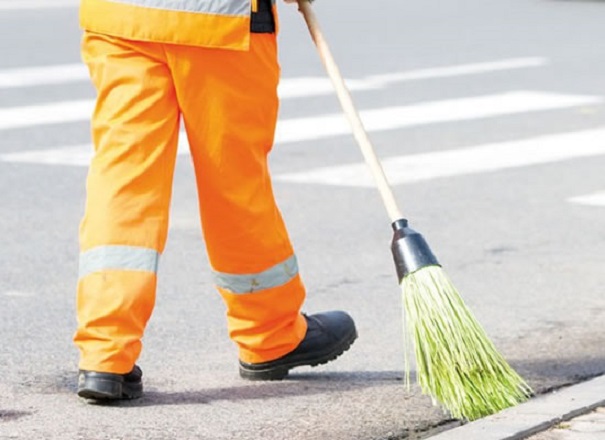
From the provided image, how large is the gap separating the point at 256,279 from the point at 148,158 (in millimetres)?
498

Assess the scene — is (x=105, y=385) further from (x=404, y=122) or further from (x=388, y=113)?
(x=388, y=113)

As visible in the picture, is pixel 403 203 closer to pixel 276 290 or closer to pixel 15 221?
pixel 15 221

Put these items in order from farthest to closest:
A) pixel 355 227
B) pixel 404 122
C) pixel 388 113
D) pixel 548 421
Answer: pixel 388 113 < pixel 404 122 < pixel 355 227 < pixel 548 421

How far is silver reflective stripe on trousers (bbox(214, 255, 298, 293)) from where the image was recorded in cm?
496

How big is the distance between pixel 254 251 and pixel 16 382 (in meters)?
0.76

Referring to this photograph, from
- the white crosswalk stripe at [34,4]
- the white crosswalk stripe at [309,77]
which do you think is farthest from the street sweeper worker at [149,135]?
the white crosswalk stripe at [34,4]

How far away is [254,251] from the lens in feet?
16.2

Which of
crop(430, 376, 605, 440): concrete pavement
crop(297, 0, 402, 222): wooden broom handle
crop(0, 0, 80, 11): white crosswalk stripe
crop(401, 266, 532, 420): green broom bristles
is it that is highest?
crop(0, 0, 80, 11): white crosswalk stripe

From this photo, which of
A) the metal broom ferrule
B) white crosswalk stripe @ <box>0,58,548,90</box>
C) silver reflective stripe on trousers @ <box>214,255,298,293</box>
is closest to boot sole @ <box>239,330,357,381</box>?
silver reflective stripe on trousers @ <box>214,255,298,293</box>

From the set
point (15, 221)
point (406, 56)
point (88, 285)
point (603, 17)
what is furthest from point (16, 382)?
point (603, 17)

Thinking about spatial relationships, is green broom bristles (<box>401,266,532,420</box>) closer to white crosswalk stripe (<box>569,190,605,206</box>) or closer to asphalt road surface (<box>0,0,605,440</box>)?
asphalt road surface (<box>0,0,605,440</box>)

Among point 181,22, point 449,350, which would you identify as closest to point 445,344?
point 449,350

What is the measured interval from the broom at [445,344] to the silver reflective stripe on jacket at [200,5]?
0.54m

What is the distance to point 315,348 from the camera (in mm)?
5176
